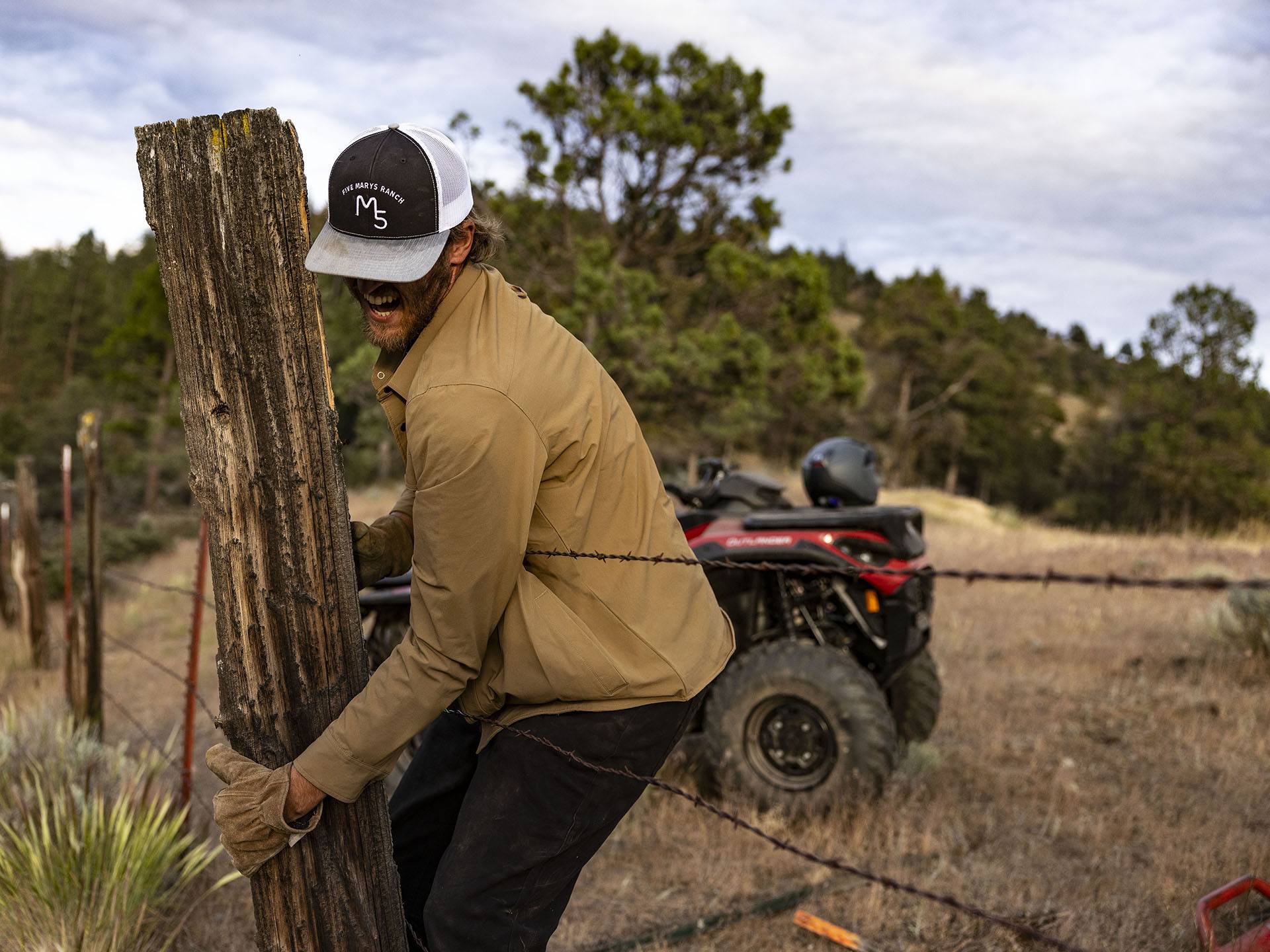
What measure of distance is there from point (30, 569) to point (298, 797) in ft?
24.4

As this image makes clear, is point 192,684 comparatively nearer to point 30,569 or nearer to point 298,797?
point 298,797

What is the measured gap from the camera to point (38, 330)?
45781 millimetres

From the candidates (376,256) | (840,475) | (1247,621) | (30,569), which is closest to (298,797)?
(376,256)

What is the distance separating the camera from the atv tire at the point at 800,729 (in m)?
4.28

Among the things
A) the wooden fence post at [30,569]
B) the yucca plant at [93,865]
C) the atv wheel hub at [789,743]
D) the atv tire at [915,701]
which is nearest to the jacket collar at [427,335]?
the yucca plant at [93,865]

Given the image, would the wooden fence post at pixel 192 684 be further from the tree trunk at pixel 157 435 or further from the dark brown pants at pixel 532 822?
the tree trunk at pixel 157 435

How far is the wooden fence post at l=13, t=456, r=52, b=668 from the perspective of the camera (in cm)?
779

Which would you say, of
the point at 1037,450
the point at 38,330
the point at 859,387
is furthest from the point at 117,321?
the point at 1037,450

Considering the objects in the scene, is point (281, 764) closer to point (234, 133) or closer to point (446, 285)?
point (446, 285)

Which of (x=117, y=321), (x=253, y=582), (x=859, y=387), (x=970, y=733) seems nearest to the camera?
(x=253, y=582)

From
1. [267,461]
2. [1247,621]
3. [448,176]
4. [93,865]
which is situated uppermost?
[448,176]

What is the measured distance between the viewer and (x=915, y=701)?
507cm

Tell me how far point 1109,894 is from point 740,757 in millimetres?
1554

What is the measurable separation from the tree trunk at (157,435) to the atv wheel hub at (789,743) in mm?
26872
